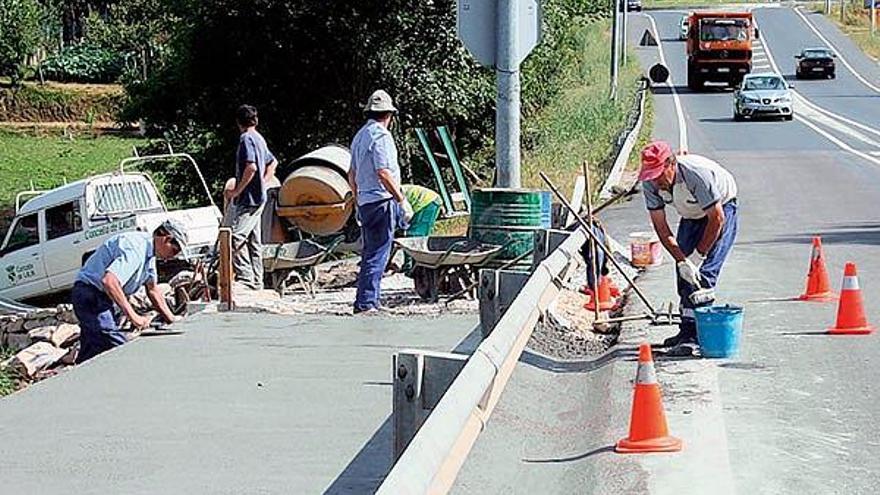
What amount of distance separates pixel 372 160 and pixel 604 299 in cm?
253

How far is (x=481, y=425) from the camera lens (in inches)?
207

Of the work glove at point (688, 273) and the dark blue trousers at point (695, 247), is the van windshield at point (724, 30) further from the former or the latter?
the work glove at point (688, 273)

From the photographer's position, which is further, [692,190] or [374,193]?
[374,193]

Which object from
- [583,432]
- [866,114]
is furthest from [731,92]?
[583,432]

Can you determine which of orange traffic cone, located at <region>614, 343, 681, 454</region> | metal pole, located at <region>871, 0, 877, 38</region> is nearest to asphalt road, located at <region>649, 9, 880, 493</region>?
orange traffic cone, located at <region>614, 343, 681, 454</region>

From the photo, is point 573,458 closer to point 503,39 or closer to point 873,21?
point 503,39

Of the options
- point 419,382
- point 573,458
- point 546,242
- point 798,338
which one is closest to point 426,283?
point 546,242

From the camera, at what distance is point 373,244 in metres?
12.0

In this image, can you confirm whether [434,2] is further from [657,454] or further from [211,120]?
[657,454]

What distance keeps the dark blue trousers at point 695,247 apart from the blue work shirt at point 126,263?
12.6 feet

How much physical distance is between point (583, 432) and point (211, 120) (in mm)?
20295

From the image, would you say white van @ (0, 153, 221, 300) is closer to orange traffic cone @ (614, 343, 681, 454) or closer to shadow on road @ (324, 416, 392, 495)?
shadow on road @ (324, 416, 392, 495)

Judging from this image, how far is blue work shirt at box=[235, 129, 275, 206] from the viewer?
1362 cm

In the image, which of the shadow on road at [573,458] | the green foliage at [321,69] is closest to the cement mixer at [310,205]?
the shadow on road at [573,458]
